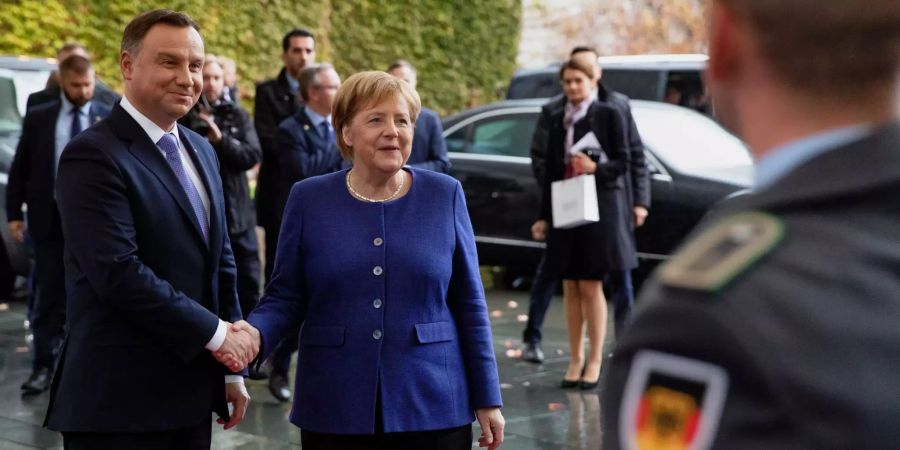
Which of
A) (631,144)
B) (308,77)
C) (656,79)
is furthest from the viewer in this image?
(656,79)

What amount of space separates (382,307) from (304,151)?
4.29 meters

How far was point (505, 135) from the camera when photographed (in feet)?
42.2

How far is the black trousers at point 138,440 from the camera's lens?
148 inches

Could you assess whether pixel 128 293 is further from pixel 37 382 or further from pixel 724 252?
pixel 37 382

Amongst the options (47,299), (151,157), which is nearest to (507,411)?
(47,299)

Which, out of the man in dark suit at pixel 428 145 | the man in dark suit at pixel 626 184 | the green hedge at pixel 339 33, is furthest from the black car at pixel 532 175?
the green hedge at pixel 339 33

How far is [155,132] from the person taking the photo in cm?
390

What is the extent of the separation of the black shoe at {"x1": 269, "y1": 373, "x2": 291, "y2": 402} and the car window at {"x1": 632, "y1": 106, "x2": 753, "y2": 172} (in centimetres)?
495

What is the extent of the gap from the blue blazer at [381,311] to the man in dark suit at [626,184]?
4.67 metres

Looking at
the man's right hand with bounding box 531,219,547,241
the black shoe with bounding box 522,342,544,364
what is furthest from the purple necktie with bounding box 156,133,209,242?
the black shoe with bounding box 522,342,544,364

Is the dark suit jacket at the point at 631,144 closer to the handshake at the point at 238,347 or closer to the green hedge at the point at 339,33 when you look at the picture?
the handshake at the point at 238,347

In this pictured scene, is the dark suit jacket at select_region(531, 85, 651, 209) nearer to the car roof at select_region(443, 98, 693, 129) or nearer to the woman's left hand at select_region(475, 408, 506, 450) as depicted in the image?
the car roof at select_region(443, 98, 693, 129)

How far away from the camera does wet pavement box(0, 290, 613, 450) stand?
6945 mm

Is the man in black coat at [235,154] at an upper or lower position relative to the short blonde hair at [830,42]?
lower
